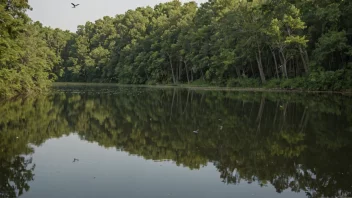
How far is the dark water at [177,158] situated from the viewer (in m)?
6.55

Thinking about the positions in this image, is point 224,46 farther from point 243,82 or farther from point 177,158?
point 177,158

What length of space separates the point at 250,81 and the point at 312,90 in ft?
40.4

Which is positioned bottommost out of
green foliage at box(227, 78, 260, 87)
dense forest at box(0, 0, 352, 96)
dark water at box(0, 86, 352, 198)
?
dark water at box(0, 86, 352, 198)

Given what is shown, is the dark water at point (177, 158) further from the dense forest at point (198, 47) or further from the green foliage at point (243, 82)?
the green foliage at point (243, 82)

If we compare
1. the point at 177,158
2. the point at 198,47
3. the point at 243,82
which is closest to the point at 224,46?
the point at 243,82

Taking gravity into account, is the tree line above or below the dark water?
above

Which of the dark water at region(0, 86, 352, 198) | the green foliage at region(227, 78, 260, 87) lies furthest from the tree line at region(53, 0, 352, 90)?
the dark water at region(0, 86, 352, 198)

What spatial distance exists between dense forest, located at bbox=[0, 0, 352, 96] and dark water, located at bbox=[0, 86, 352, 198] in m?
5.94

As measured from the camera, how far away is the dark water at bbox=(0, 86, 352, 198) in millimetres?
6547

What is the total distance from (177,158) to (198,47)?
181ft

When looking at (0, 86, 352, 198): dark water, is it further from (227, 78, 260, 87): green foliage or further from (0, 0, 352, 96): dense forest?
(227, 78, 260, 87): green foliage

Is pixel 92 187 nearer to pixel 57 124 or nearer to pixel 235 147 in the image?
pixel 235 147

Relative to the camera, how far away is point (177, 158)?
8.92 m

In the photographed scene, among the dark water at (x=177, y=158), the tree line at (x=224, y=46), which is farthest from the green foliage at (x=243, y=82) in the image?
the dark water at (x=177, y=158)
